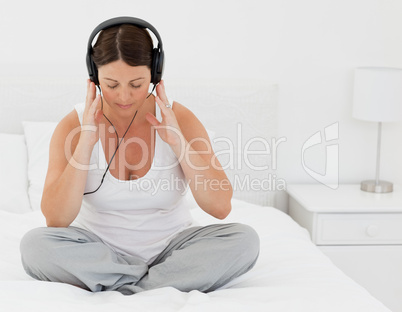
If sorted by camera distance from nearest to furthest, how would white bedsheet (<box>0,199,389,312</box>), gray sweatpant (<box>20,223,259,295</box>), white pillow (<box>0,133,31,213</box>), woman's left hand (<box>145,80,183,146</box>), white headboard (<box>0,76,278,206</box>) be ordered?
white bedsheet (<box>0,199,389,312</box>) → gray sweatpant (<box>20,223,259,295</box>) → woman's left hand (<box>145,80,183,146</box>) → white pillow (<box>0,133,31,213</box>) → white headboard (<box>0,76,278,206</box>)

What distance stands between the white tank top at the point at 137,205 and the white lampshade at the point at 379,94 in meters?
1.14

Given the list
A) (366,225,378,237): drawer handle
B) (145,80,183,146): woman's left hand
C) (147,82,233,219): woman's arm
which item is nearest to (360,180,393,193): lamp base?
(366,225,378,237): drawer handle

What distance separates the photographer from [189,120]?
5.54 feet

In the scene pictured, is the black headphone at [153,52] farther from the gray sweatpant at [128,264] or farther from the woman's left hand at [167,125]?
the gray sweatpant at [128,264]

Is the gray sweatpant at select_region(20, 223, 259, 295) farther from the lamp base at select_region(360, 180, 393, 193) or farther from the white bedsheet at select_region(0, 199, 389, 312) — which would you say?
the lamp base at select_region(360, 180, 393, 193)

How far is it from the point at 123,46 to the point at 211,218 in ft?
2.78

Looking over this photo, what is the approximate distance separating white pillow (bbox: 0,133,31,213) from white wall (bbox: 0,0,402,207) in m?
0.37

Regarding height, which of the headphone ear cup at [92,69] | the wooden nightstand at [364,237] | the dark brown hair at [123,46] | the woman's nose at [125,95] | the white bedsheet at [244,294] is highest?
the dark brown hair at [123,46]

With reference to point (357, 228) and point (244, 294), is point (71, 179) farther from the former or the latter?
point (357, 228)

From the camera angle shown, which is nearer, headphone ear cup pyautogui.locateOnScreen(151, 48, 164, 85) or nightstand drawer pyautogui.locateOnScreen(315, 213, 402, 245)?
headphone ear cup pyautogui.locateOnScreen(151, 48, 164, 85)

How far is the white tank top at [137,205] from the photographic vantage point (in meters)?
1.60

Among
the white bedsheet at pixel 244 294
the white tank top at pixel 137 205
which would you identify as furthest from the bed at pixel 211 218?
the white tank top at pixel 137 205

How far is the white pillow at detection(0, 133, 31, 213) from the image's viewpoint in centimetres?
220

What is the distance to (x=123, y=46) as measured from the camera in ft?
4.81
